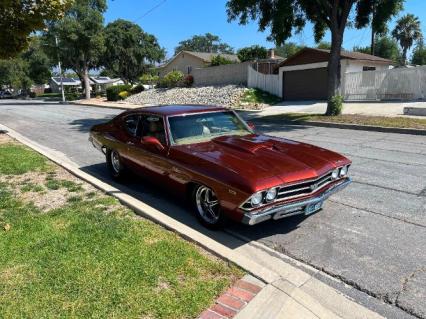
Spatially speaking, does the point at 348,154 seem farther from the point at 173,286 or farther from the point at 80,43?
the point at 80,43

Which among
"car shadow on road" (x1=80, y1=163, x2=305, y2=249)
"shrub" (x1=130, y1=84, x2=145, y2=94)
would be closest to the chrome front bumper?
"car shadow on road" (x1=80, y1=163, x2=305, y2=249)

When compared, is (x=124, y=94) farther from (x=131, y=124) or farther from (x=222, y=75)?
(x=131, y=124)

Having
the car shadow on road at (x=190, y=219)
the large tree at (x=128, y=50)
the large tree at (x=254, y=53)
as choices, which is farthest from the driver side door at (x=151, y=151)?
the large tree at (x=128, y=50)

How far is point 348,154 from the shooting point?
927 cm

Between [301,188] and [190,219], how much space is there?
1.60 m

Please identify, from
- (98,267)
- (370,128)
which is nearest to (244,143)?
(98,267)

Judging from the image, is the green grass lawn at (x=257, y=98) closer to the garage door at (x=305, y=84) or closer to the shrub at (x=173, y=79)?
the garage door at (x=305, y=84)

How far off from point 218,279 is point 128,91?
127ft

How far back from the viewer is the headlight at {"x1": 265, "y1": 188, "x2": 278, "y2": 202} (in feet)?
13.8

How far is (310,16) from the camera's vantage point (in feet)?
60.8

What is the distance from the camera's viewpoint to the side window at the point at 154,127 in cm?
571

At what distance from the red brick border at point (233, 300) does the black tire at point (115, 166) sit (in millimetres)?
3980

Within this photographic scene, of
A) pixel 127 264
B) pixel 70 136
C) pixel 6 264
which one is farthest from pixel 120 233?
pixel 70 136

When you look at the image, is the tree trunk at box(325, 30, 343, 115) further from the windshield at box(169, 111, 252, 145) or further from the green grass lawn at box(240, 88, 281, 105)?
the windshield at box(169, 111, 252, 145)
